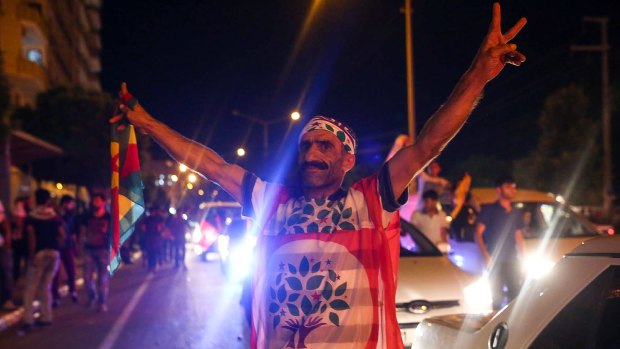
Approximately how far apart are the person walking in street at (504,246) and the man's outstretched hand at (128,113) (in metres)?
5.59

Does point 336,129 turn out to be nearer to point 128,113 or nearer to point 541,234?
point 128,113

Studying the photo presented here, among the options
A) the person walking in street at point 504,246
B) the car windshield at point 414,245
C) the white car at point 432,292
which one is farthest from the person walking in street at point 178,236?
the white car at point 432,292

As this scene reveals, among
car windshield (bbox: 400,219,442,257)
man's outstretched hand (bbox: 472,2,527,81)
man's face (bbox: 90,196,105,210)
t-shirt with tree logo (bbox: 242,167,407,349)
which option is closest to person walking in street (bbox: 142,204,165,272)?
man's face (bbox: 90,196,105,210)

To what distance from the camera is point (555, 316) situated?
8.67 ft

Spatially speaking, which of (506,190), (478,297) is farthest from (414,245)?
(478,297)

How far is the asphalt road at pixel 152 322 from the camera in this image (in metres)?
8.77

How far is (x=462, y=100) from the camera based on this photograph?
8.82 feet

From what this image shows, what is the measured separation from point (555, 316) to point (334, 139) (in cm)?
108

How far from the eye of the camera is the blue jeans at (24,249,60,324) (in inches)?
378

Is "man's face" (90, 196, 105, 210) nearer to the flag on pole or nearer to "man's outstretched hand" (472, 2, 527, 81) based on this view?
the flag on pole

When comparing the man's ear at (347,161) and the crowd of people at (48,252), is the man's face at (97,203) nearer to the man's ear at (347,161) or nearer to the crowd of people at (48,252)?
the crowd of people at (48,252)

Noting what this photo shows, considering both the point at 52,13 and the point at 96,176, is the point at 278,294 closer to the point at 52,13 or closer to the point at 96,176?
the point at 96,176

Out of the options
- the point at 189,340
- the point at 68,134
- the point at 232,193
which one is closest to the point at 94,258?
the point at 189,340

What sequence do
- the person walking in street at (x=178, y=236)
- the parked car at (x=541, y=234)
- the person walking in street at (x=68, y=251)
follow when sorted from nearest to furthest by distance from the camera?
the parked car at (x=541, y=234) < the person walking in street at (x=68, y=251) < the person walking in street at (x=178, y=236)
